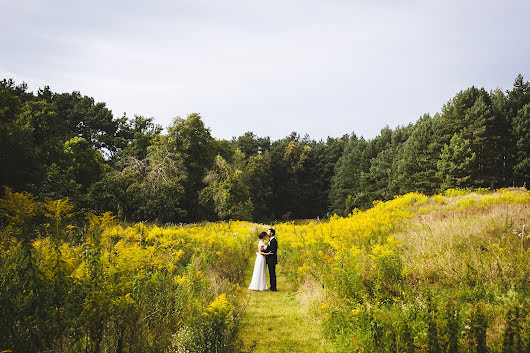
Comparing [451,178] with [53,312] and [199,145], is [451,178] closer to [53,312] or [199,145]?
[199,145]

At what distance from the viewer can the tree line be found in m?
19.3

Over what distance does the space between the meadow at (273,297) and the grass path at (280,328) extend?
36 mm

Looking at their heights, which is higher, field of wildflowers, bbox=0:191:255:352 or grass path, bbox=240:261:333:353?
field of wildflowers, bbox=0:191:255:352

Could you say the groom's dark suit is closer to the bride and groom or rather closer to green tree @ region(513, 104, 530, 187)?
the bride and groom

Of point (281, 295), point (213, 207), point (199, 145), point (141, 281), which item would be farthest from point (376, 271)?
point (199, 145)

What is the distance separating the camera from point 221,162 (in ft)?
106

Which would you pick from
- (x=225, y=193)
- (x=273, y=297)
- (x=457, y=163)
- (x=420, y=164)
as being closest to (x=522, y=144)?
(x=457, y=163)

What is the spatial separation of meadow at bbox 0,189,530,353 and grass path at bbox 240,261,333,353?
0.04 metres

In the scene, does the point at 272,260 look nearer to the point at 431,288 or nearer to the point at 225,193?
the point at 431,288

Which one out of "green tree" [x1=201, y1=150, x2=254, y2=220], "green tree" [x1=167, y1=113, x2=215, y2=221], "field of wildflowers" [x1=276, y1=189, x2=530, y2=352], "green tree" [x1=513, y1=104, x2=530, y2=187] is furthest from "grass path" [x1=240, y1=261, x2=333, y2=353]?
"green tree" [x1=513, y1=104, x2=530, y2=187]

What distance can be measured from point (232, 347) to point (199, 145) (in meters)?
29.1

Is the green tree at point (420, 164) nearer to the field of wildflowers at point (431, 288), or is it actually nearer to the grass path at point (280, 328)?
the field of wildflowers at point (431, 288)

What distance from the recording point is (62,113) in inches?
1816

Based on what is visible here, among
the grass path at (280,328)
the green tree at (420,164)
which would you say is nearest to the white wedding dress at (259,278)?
the grass path at (280,328)
